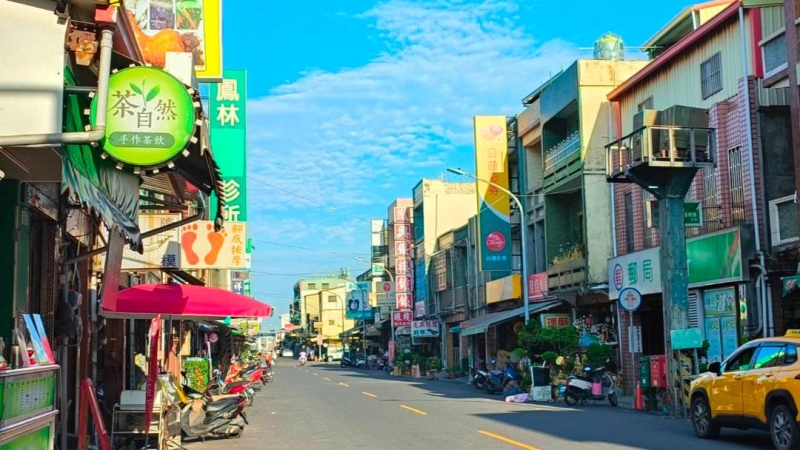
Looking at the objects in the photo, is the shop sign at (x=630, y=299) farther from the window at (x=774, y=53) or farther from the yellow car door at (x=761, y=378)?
the yellow car door at (x=761, y=378)

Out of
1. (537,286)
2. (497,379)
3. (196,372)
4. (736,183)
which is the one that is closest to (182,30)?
(196,372)

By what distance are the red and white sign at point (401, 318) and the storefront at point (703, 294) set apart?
3766cm

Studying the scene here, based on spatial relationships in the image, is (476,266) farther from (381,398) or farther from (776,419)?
(776,419)

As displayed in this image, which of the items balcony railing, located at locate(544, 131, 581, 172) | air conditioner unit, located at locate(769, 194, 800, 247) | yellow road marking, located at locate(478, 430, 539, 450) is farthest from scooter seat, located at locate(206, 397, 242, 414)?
balcony railing, located at locate(544, 131, 581, 172)

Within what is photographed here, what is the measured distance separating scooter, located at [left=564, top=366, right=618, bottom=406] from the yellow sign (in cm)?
1339

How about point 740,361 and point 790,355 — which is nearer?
point 790,355

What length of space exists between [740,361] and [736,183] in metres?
10.0

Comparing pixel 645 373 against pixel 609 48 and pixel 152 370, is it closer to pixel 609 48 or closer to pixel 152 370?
pixel 152 370

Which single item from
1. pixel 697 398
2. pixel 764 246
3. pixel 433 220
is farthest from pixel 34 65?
pixel 433 220

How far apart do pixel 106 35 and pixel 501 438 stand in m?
10.2

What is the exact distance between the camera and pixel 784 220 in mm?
21422

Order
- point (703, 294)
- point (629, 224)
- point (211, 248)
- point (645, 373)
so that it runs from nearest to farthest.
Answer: point (645, 373) < point (211, 248) < point (703, 294) < point (629, 224)

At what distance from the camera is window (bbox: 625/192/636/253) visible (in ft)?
99.9

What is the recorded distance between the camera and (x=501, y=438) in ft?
49.6
